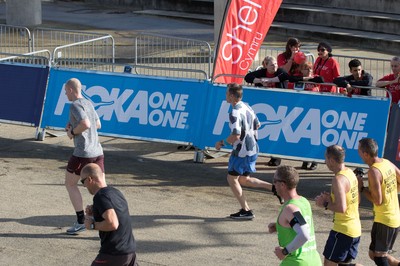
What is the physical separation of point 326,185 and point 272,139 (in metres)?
1.05

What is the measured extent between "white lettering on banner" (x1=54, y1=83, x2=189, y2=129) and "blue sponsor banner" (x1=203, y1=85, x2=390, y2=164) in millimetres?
605

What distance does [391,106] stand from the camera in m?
13.2

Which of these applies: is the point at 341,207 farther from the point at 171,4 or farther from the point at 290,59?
the point at 171,4

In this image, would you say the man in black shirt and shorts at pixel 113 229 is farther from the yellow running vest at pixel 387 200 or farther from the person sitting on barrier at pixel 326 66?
the person sitting on barrier at pixel 326 66

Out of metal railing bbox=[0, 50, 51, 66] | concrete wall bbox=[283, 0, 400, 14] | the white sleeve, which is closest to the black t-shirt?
the white sleeve

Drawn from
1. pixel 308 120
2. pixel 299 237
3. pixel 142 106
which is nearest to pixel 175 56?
pixel 142 106

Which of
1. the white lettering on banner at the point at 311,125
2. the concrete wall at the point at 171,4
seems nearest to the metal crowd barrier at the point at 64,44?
the concrete wall at the point at 171,4

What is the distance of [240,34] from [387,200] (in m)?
6.48

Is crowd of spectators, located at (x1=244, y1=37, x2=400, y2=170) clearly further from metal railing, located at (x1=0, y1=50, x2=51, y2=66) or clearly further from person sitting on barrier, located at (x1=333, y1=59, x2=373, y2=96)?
metal railing, located at (x1=0, y1=50, x2=51, y2=66)

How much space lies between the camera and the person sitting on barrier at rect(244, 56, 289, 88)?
46.9 ft

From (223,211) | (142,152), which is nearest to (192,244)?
(223,211)

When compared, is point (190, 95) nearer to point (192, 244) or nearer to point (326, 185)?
point (326, 185)

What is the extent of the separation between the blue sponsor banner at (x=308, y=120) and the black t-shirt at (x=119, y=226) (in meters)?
5.83

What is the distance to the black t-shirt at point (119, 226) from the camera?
8.21m
